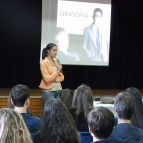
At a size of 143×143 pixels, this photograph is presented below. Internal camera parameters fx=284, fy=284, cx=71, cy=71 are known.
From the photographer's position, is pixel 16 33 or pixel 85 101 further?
pixel 16 33

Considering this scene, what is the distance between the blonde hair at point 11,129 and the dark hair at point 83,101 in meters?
1.31

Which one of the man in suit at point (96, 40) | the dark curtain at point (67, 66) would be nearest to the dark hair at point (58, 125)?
the man in suit at point (96, 40)

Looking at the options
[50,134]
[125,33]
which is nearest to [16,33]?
[125,33]

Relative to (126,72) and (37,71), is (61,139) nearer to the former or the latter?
(37,71)

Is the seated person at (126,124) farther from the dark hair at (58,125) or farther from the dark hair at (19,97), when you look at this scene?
the dark hair at (19,97)

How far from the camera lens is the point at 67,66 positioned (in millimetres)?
6742

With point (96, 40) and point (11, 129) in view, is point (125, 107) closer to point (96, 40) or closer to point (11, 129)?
point (11, 129)

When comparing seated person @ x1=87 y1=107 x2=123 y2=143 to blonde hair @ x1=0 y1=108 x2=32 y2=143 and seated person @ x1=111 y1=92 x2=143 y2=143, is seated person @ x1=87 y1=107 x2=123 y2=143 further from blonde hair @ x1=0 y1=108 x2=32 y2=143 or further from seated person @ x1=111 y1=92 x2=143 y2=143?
blonde hair @ x1=0 y1=108 x2=32 y2=143

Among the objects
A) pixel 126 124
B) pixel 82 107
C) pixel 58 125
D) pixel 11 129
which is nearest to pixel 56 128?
pixel 58 125

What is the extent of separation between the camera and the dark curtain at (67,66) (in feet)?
19.9

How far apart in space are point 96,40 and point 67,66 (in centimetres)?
112

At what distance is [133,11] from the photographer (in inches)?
276

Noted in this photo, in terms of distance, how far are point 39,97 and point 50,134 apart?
358 centimetres

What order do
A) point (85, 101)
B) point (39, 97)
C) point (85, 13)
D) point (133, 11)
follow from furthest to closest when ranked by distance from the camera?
point (133, 11), point (85, 13), point (39, 97), point (85, 101)
